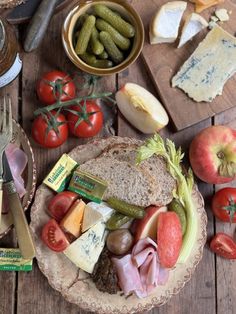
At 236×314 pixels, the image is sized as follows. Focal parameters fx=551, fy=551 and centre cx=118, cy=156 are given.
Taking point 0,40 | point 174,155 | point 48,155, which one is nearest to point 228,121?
point 174,155

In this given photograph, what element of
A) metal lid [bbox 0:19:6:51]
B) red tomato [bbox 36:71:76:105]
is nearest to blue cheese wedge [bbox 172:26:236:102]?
red tomato [bbox 36:71:76:105]

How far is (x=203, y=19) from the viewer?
1790mm

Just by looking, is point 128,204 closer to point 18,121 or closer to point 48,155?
point 48,155

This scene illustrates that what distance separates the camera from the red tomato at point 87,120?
5.46ft

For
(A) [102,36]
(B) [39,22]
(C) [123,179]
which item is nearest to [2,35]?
(B) [39,22]

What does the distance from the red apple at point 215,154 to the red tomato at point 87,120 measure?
12.3 inches

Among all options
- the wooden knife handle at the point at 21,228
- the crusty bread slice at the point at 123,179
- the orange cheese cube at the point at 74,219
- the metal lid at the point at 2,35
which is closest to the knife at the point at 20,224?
the wooden knife handle at the point at 21,228

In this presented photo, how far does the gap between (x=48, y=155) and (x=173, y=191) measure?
16.1 inches

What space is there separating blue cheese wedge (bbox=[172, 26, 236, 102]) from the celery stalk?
0.20 metres

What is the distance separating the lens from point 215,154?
5.62 feet

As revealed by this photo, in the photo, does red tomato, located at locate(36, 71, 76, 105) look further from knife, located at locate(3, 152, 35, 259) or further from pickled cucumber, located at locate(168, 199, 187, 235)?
pickled cucumber, located at locate(168, 199, 187, 235)

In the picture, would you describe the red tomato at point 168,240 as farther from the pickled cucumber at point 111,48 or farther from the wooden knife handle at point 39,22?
the wooden knife handle at point 39,22

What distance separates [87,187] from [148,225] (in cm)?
22

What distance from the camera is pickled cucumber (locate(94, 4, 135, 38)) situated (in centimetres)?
168
